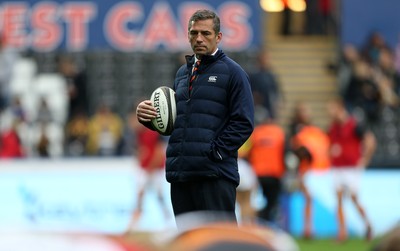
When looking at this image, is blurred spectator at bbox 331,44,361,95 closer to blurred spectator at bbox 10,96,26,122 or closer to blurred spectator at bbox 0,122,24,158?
blurred spectator at bbox 10,96,26,122

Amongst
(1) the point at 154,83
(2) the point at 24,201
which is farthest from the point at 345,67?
(2) the point at 24,201

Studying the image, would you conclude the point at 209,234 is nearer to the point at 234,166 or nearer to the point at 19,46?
the point at 234,166

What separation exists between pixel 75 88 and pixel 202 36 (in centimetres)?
1412

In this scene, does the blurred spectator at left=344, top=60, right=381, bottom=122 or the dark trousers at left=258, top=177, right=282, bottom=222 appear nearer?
the dark trousers at left=258, top=177, right=282, bottom=222

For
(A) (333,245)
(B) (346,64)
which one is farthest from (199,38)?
(B) (346,64)

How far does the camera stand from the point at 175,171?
7430mm

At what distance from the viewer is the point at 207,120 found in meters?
7.38

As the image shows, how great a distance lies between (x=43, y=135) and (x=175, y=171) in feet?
41.0

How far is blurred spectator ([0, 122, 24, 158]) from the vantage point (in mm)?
18844

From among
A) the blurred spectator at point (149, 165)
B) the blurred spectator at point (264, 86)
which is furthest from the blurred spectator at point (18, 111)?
the blurred spectator at point (264, 86)

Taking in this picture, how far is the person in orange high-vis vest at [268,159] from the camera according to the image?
1670cm

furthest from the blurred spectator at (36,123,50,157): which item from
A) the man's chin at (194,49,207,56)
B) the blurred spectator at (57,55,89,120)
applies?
the man's chin at (194,49,207,56)

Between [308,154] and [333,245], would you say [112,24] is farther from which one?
[333,245]

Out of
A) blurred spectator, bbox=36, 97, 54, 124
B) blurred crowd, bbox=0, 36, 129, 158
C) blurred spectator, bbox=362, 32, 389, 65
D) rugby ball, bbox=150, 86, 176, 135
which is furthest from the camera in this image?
blurred spectator, bbox=362, 32, 389, 65
